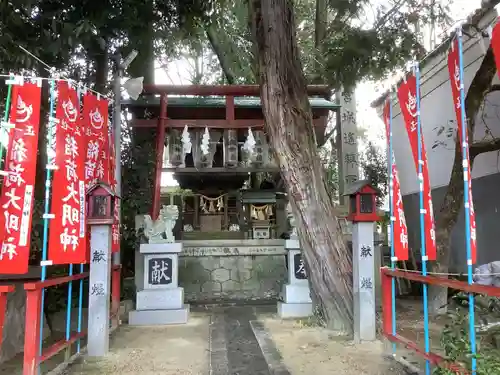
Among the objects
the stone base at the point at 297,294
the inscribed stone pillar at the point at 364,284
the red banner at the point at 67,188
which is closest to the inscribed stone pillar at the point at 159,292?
the stone base at the point at 297,294

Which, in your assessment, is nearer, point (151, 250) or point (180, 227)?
point (151, 250)

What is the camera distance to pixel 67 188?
5055 mm

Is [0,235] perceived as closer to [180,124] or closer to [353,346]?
[353,346]

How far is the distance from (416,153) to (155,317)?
16.2 feet

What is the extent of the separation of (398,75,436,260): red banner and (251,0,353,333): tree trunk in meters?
1.80

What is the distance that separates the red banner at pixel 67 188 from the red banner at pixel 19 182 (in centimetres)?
54

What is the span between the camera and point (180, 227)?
12.8 metres

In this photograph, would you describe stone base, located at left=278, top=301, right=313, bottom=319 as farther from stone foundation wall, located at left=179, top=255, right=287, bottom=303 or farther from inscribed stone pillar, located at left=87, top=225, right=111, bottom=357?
inscribed stone pillar, located at left=87, top=225, right=111, bottom=357

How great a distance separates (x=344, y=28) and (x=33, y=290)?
825cm

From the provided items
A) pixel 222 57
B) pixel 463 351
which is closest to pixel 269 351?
pixel 463 351

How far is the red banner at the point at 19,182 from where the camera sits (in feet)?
13.5

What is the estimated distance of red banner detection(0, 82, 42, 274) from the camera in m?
4.13

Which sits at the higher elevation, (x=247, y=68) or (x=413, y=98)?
(x=247, y=68)

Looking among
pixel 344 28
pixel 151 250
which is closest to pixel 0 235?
pixel 151 250
